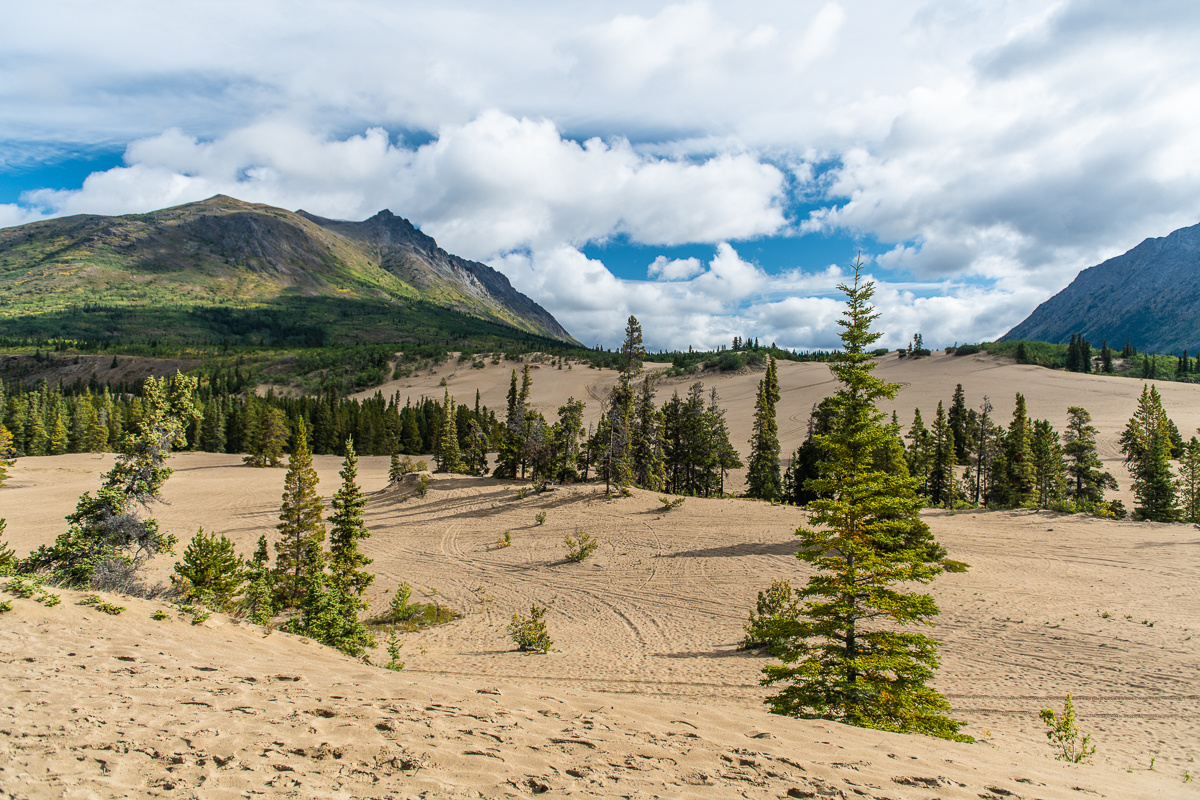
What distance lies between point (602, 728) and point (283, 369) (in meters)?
157

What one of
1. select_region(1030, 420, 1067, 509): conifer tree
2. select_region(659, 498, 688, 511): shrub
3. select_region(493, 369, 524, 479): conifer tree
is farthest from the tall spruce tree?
select_region(493, 369, 524, 479): conifer tree

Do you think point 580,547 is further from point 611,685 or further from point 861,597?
point 861,597

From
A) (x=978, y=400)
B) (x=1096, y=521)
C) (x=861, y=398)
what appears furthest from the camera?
(x=978, y=400)

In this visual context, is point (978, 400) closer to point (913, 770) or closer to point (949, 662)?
point (949, 662)

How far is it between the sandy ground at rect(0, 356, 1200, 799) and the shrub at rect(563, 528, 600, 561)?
724 millimetres

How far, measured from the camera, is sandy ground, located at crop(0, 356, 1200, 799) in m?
5.04

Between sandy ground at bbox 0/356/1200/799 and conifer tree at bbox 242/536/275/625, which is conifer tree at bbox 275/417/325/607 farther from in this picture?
sandy ground at bbox 0/356/1200/799

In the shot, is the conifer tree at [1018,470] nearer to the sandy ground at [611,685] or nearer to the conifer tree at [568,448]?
the sandy ground at [611,685]

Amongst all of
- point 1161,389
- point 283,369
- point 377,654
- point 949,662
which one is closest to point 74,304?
point 283,369

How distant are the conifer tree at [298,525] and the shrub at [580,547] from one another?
10859mm

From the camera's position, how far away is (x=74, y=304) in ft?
651

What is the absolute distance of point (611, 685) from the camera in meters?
11.8

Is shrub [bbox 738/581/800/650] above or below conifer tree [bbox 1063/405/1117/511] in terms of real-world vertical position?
below

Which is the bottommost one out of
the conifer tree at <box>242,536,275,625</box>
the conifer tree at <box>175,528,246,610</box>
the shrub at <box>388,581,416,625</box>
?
the shrub at <box>388,581,416,625</box>
